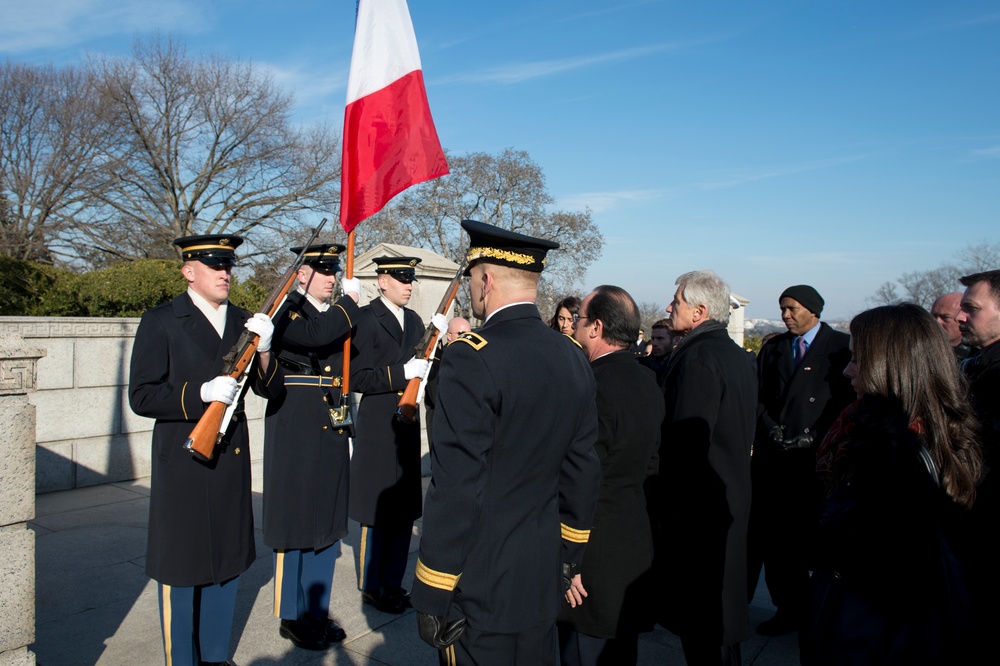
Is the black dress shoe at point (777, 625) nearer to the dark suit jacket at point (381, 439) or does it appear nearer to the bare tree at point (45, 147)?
the dark suit jacket at point (381, 439)

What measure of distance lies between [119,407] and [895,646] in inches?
286

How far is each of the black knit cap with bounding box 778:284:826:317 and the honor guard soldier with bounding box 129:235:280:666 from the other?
11.6 ft

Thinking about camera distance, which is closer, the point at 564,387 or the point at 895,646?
the point at 895,646

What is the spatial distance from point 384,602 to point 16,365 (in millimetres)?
2619

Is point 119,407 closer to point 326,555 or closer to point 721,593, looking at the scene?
point 326,555

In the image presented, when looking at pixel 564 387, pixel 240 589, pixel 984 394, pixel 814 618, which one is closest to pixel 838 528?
pixel 814 618

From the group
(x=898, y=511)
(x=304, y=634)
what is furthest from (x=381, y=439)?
(x=898, y=511)

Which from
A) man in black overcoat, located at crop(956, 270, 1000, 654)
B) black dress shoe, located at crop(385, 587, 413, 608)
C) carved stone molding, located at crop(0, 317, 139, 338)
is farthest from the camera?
carved stone molding, located at crop(0, 317, 139, 338)

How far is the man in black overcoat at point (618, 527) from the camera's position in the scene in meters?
3.19

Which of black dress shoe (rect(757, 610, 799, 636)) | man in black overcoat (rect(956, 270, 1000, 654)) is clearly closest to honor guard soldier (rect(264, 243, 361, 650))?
black dress shoe (rect(757, 610, 799, 636))

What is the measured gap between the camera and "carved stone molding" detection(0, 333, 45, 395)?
3.02 m

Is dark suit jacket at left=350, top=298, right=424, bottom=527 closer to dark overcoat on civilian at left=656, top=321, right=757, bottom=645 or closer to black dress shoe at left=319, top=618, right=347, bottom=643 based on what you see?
black dress shoe at left=319, top=618, right=347, bottom=643

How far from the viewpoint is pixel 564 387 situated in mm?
2596

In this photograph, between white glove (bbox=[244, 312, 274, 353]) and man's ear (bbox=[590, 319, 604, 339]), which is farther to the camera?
white glove (bbox=[244, 312, 274, 353])
